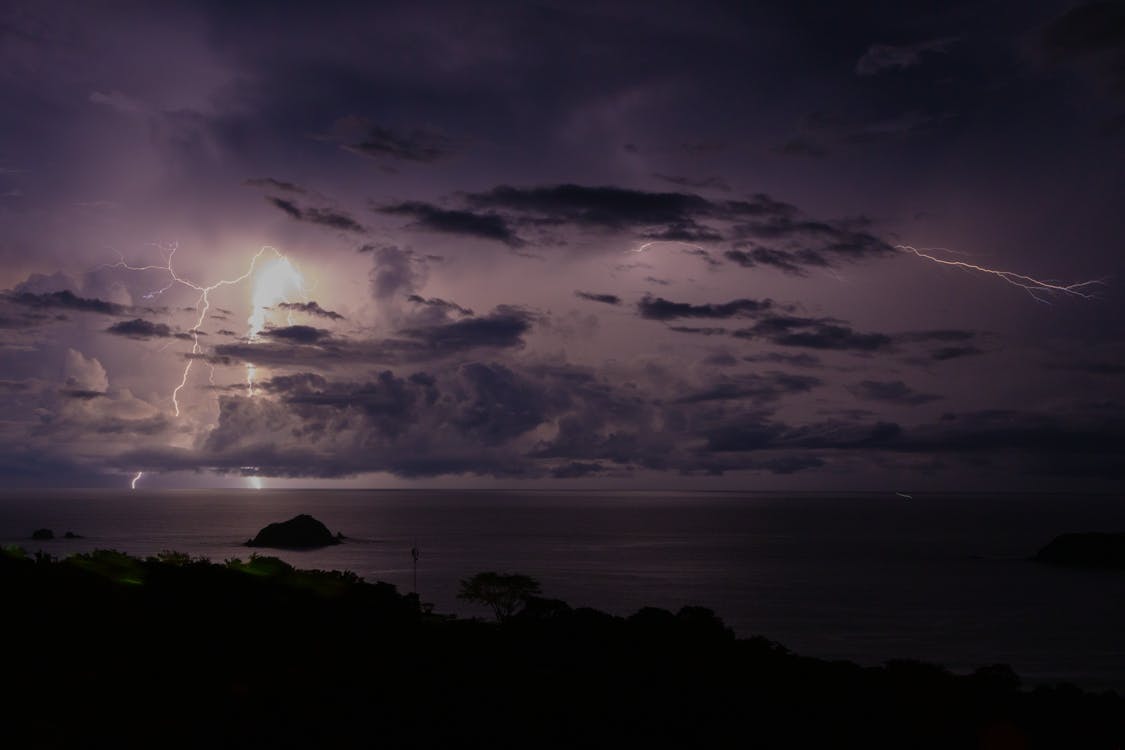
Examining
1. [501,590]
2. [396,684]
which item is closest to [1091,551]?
[501,590]

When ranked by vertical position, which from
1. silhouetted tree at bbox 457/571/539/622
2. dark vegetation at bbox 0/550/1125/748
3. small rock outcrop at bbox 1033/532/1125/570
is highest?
dark vegetation at bbox 0/550/1125/748

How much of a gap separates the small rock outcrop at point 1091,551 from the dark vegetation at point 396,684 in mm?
161190

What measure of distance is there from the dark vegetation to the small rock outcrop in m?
161

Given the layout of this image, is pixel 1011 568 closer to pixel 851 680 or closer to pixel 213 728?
pixel 851 680

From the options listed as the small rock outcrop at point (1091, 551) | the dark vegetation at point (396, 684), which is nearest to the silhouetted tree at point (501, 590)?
the dark vegetation at point (396, 684)

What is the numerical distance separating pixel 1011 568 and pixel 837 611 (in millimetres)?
75736

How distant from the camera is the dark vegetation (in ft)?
85.2

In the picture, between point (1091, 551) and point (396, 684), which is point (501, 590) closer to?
point (396, 684)

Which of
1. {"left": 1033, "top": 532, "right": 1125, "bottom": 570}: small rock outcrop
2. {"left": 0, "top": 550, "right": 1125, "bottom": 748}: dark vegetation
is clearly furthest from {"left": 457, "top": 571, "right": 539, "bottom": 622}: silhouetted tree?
{"left": 1033, "top": 532, "right": 1125, "bottom": 570}: small rock outcrop

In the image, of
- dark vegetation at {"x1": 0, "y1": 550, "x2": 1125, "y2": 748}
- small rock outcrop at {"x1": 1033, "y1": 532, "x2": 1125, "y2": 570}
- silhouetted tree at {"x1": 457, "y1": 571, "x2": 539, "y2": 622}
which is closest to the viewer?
dark vegetation at {"x1": 0, "y1": 550, "x2": 1125, "y2": 748}

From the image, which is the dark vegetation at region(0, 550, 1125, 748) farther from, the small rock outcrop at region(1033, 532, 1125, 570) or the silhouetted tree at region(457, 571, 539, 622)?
the small rock outcrop at region(1033, 532, 1125, 570)

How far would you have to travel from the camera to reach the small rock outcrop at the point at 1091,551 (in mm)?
181875

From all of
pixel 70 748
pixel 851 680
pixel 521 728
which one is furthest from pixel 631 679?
pixel 70 748

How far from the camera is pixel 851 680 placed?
135 feet
